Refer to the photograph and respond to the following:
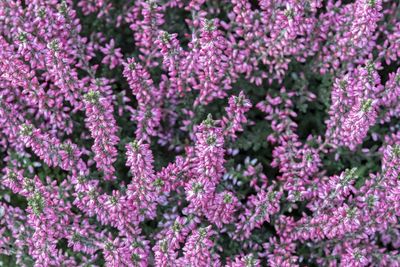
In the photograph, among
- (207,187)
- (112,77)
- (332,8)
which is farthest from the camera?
(112,77)

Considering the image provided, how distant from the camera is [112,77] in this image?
5.04 metres

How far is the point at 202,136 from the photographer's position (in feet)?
11.9

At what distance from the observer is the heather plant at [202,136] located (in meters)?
3.83

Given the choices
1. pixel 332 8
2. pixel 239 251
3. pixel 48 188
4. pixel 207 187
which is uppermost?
pixel 332 8

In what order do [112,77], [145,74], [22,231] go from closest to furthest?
[145,74]
[22,231]
[112,77]

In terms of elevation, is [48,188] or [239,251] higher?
[48,188]

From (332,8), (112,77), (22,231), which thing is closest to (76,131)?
(112,77)

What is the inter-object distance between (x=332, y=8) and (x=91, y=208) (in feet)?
7.89

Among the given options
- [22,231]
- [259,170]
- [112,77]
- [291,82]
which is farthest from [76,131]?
[291,82]

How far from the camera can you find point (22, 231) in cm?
437

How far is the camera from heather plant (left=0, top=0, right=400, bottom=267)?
3.83 metres

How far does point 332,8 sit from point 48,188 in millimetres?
2564

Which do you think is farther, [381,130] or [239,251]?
[381,130]

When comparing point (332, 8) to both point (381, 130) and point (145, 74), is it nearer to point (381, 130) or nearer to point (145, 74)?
point (381, 130)
